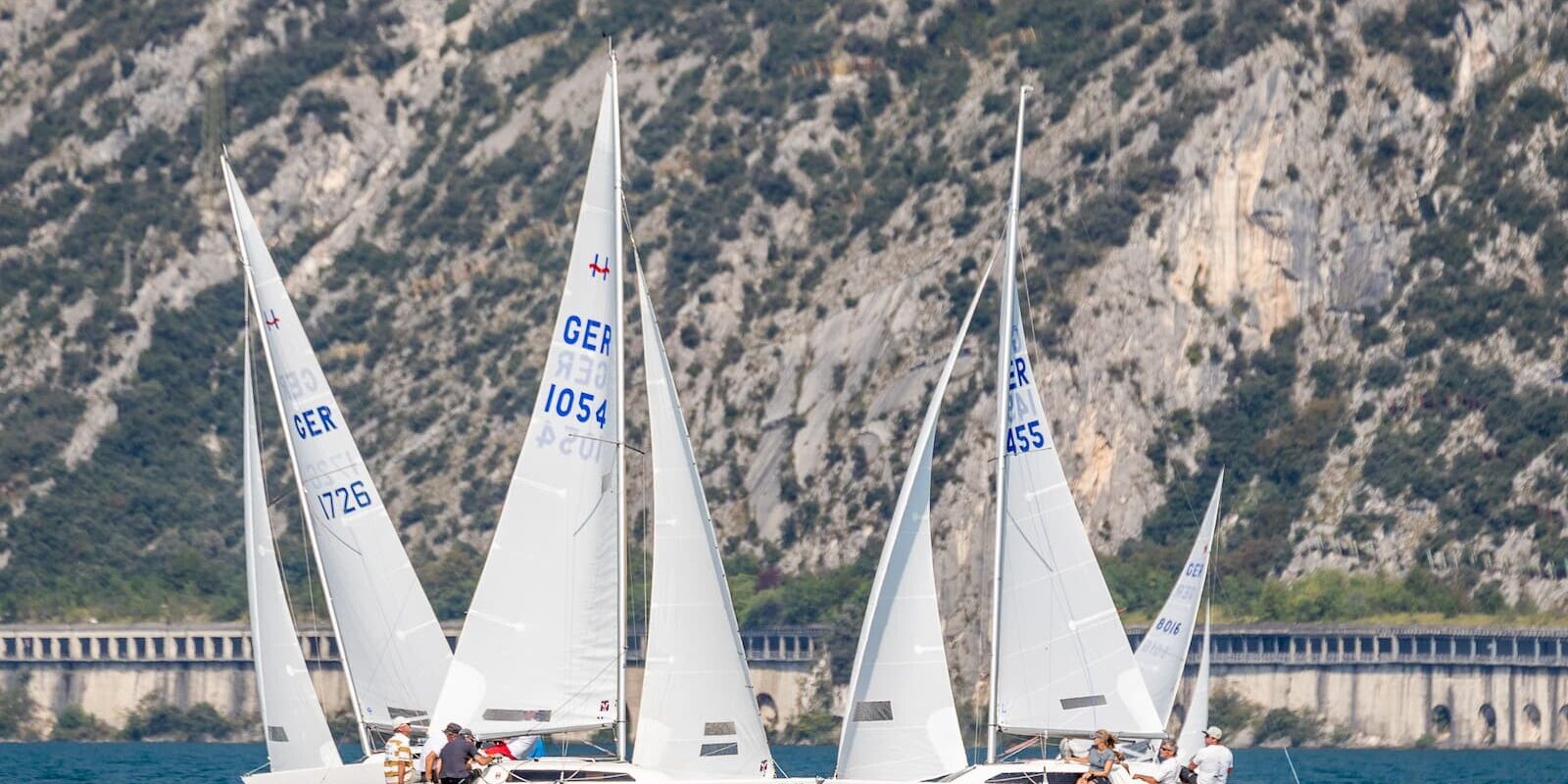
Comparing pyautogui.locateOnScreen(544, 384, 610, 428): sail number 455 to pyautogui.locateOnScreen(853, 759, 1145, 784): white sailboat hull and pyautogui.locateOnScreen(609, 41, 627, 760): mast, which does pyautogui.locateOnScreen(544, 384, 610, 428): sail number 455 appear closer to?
pyautogui.locateOnScreen(609, 41, 627, 760): mast

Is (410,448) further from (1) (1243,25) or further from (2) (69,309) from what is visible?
(1) (1243,25)

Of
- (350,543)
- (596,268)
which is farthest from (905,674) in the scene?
(350,543)

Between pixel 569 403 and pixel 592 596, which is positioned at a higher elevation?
pixel 569 403

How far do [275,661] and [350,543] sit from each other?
298 centimetres

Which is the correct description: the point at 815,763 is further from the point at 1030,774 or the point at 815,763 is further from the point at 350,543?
the point at 1030,774

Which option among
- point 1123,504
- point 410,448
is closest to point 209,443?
point 410,448

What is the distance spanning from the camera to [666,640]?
57.9 metres

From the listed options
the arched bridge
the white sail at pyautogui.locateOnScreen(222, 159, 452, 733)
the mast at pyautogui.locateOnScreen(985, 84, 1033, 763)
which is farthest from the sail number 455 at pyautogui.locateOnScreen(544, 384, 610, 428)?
the arched bridge

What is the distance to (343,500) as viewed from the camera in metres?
64.8

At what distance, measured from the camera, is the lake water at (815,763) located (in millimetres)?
108062

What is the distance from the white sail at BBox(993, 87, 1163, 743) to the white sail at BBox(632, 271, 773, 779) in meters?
6.05

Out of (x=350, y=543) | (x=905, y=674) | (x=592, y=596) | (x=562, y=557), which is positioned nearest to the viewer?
(x=562, y=557)

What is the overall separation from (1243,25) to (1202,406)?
79.7 feet

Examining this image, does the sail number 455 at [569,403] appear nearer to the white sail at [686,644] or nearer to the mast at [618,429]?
the mast at [618,429]
